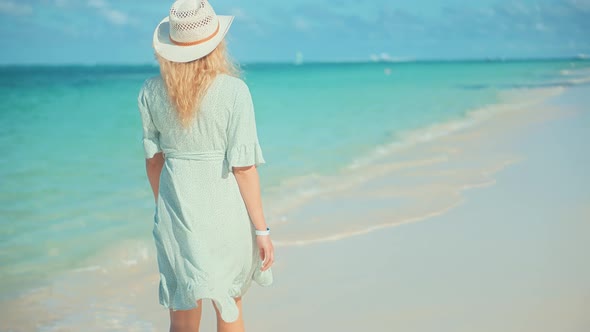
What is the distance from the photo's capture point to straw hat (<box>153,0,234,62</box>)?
2457 millimetres

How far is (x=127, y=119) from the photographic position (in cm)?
1572

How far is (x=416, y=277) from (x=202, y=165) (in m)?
1.98

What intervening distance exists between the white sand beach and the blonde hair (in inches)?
60.5

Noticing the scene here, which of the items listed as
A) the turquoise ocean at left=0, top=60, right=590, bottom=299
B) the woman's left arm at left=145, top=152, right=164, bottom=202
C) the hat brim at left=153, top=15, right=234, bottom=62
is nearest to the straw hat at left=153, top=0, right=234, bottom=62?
the hat brim at left=153, top=15, right=234, bottom=62

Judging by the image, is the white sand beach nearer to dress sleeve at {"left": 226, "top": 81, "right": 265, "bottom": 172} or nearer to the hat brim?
dress sleeve at {"left": 226, "top": 81, "right": 265, "bottom": 172}

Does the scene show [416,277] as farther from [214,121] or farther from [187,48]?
[187,48]

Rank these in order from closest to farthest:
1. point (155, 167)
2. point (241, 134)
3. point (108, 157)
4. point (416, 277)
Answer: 1. point (241, 134)
2. point (155, 167)
3. point (416, 277)
4. point (108, 157)

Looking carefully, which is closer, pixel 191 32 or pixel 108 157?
pixel 191 32

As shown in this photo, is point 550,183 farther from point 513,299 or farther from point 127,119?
point 127,119

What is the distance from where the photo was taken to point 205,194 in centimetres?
252

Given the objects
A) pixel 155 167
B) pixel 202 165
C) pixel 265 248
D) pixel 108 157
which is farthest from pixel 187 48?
pixel 108 157

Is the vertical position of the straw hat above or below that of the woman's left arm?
above

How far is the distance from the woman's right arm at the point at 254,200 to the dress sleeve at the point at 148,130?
32cm

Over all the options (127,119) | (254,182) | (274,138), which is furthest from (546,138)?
(127,119)
